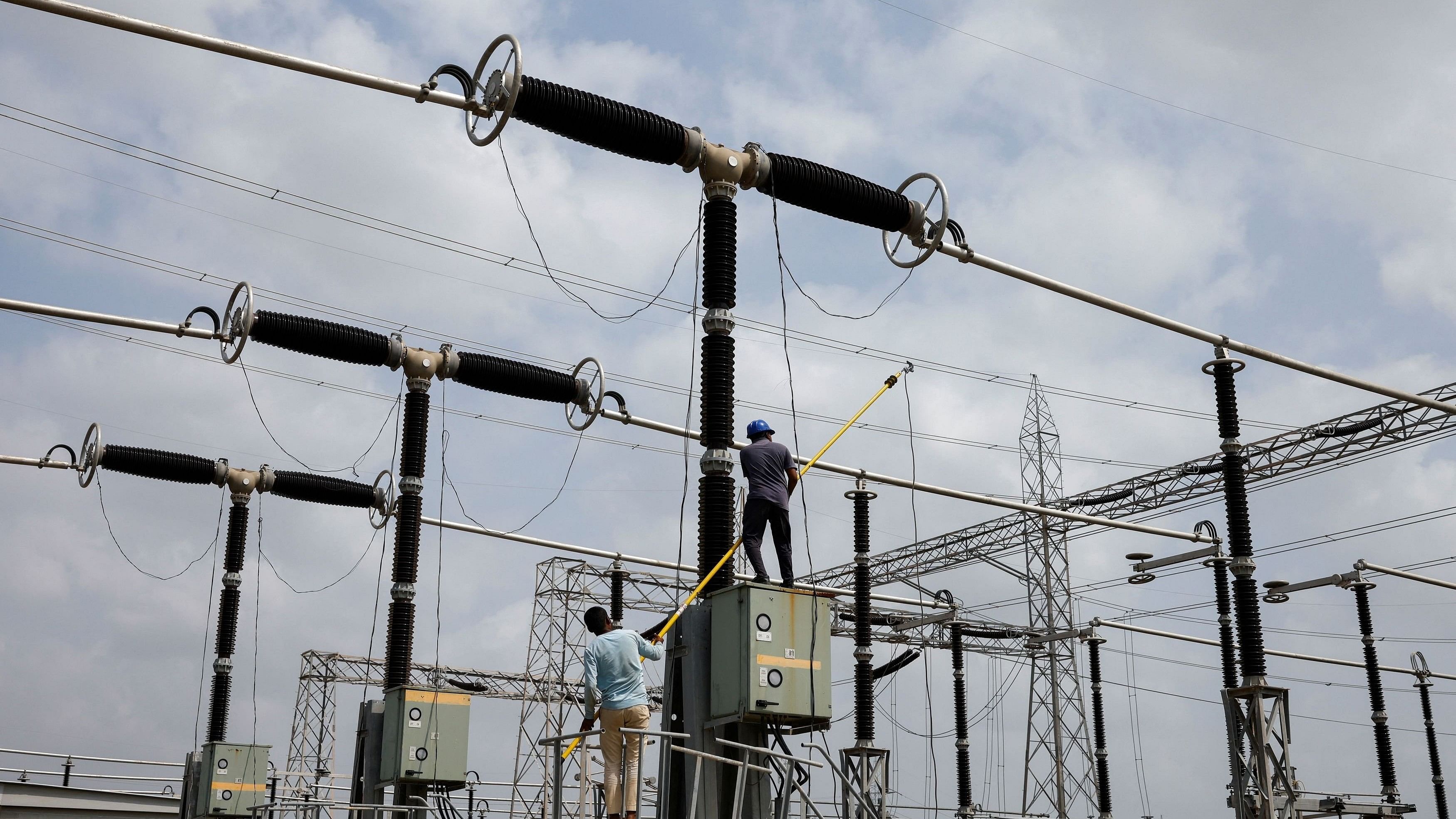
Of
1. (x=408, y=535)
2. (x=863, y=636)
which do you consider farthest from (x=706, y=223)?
(x=863, y=636)

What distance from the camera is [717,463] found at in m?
10.9

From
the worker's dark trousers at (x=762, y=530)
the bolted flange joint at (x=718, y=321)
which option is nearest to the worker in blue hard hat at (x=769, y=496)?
the worker's dark trousers at (x=762, y=530)

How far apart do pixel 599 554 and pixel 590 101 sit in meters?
17.1

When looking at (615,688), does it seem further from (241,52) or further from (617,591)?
(617,591)

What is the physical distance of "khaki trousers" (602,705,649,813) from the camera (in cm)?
959

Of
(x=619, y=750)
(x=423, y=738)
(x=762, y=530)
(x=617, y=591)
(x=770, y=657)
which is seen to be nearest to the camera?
(x=770, y=657)

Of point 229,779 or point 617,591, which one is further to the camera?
point 617,591

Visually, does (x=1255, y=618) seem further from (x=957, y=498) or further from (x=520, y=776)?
(x=520, y=776)

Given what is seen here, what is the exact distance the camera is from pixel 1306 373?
773 inches

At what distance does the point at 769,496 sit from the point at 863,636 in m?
14.4

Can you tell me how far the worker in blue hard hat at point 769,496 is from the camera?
36.3 ft

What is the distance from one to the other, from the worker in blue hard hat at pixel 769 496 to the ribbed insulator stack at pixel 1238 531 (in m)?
9.02

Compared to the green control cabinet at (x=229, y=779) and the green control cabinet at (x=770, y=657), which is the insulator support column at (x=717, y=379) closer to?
the green control cabinet at (x=770, y=657)

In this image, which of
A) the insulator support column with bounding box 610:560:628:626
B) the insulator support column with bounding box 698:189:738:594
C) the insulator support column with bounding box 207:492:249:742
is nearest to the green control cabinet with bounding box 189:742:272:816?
the insulator support column with bounding box 207:492:249:742
